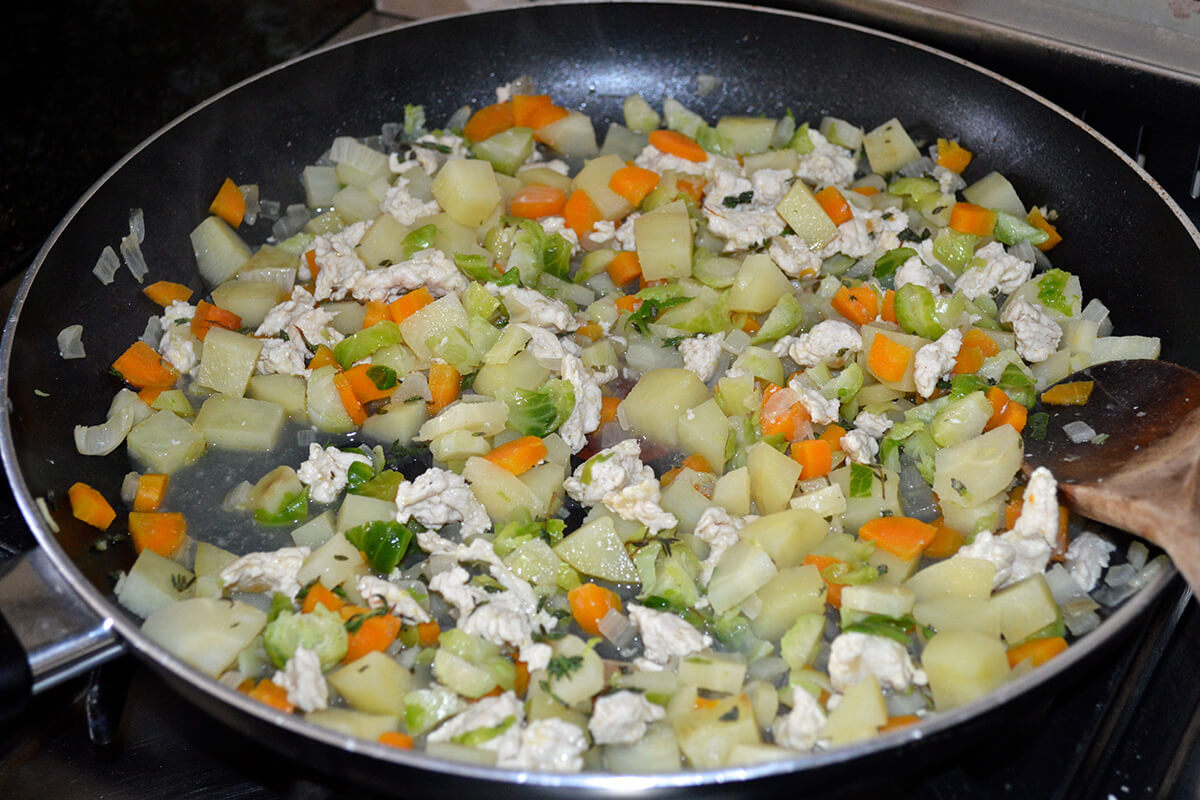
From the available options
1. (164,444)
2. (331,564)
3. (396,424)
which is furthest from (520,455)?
(164,444)

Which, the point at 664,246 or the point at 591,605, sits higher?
the point at 664,246

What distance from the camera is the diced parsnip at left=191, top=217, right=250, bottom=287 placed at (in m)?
2.64

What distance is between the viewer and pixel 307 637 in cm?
186

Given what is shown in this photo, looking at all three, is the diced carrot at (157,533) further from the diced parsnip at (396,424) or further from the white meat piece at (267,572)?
the diced parsnip at (396,424)

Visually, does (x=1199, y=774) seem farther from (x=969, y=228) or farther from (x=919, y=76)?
(x=919, y=76)

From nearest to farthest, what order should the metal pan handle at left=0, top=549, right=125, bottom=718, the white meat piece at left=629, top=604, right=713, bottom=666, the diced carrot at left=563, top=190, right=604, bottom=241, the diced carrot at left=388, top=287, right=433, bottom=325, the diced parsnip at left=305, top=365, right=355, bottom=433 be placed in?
1. the metal pan handle at left=0, top=549, right=125, bottom=718
2. the white meat piece at left=629, top=604, right=713, bottom=666
3. the diced parsnip at left=305, top=365, right=355, bottom=433
4. the diced carrot at left=388, top=287, right=433, bottom=325
5. the diced carrot at left=563, top=190, right=604, bottom=241

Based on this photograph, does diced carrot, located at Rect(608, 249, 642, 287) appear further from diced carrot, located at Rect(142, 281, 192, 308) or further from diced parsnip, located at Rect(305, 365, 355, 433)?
diced carrot, located at Rect(142, 281, 192, 308)

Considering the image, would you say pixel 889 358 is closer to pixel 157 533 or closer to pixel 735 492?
pixel 735 492

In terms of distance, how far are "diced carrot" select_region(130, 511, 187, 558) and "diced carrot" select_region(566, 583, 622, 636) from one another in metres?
0.84

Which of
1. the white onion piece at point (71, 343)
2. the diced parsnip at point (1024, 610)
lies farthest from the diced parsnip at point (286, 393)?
the diced parsnip at point (1024, 610)

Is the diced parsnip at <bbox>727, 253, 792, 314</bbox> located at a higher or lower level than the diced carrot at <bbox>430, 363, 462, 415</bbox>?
higher

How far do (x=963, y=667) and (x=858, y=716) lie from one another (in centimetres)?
21

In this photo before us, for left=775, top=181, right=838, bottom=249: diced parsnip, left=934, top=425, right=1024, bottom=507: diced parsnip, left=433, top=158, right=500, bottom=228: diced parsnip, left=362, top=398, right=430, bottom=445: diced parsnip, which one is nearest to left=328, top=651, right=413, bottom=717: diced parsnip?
left=362, top=398, right=430, bottom=445: diced parsnip

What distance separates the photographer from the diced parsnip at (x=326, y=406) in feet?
7.70
